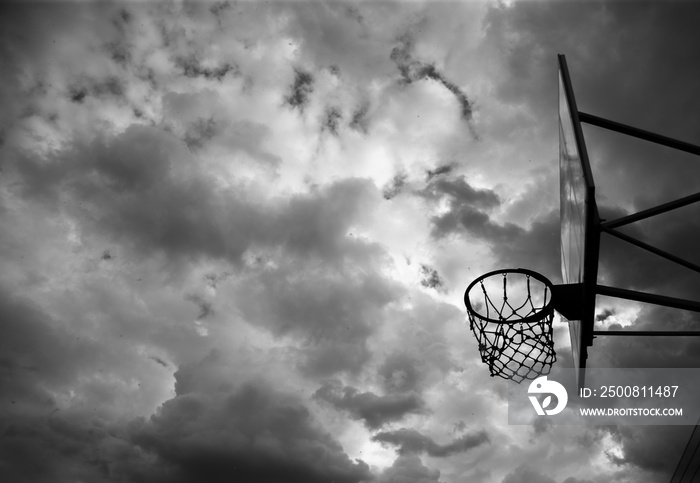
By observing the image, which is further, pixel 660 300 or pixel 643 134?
pixel 643 134

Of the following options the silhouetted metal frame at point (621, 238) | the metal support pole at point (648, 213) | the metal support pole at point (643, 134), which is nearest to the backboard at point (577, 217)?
the silhouetted metal frame at point (621, 238)

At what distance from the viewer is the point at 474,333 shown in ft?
24.2

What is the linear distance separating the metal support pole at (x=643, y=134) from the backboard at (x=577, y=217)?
1.15ft

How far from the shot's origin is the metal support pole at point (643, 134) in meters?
6.12

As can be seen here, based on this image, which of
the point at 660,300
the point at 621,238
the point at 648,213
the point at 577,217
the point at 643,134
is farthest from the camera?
Answer: the point at 643,134

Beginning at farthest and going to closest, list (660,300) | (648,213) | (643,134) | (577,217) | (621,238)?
(643,134) → (577,217) → (648,213) → (660,300) → (621,238)

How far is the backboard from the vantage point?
5.00m

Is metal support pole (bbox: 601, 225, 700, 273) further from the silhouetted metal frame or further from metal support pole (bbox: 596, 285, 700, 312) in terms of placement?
metal support pole (bbox: 596, 285, 700, 312)

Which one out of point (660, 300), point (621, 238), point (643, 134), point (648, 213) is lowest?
point (660, 300)

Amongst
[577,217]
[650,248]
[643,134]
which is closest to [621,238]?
[650,248]

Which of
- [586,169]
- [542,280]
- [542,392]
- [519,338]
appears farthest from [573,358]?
[542,392]

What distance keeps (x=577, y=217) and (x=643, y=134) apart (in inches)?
59.0

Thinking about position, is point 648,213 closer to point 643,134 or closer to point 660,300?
point 660,300

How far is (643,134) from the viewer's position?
639 centimetres
